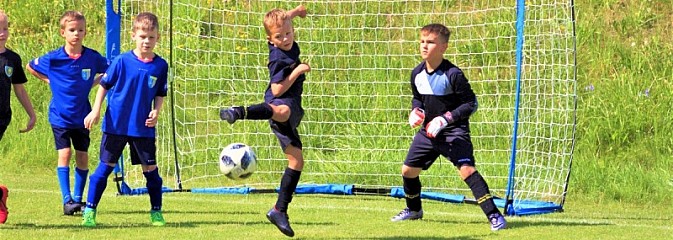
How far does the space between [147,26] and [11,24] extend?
9575 mm

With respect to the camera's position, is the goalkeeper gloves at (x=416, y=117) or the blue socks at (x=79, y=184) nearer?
the goalkeeper gloves at (x=416, y=117)

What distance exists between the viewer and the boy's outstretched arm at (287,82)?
6.98 m

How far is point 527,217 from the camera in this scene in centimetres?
858

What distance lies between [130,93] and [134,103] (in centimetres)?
7

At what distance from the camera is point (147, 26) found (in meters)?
7.50

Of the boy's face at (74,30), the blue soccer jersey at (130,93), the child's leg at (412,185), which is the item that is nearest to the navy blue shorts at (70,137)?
the boy's face at (74,30)

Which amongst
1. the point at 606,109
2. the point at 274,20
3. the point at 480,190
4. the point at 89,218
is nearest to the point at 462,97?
the point at 480,190

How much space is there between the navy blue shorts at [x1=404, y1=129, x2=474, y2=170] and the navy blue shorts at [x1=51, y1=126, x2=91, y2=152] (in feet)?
7.94

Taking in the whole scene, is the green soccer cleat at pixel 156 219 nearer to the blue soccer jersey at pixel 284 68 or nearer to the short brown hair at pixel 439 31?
the blue soccer jersey at pixel 284 68

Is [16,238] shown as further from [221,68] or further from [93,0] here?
[93,0]

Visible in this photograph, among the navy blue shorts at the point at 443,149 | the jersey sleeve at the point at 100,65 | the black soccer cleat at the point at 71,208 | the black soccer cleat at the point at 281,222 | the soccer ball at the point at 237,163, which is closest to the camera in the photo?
the black soccer cleat at the point at 281,222

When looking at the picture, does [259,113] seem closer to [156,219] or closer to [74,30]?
[156,219]

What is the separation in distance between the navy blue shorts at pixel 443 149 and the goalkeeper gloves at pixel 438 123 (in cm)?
18

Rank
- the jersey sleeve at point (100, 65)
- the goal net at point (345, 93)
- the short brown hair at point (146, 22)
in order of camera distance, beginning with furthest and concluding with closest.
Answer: the goal net at point (345, 93)
the jersey sleeve at point (100, 65)
the short brown hair at point (146, 22)
